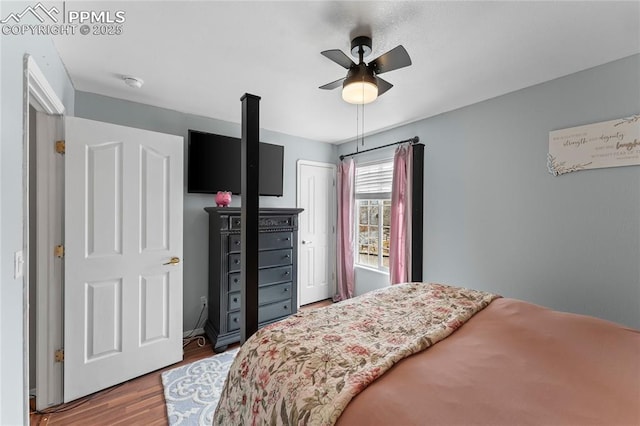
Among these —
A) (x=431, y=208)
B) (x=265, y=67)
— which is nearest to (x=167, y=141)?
(x=265, y=67)

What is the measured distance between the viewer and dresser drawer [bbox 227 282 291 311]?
2.72 metres

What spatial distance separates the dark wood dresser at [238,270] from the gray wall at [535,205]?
5.25 ft

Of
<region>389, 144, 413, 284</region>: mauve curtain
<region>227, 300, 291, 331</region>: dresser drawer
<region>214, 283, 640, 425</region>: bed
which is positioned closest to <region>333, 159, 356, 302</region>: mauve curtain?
<region>389, 144, 413, 284</region>: mauve curtain

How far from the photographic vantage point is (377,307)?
1.60 m

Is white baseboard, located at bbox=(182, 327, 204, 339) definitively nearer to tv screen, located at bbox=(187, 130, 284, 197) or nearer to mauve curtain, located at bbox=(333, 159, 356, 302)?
tv screen, located at bbox=(187, 130, 284, 197)

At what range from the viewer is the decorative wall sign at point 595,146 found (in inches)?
71.5

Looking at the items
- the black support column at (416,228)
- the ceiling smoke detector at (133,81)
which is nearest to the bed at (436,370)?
the black support column at (416,228)

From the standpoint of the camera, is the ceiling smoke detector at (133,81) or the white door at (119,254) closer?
the white door at (119,254)

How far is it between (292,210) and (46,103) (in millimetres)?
2123

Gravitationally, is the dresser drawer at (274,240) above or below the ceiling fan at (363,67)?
below

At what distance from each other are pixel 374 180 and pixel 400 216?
2.34 feet

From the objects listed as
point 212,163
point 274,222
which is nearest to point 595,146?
point 274,222

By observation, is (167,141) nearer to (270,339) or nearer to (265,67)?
(265,67)

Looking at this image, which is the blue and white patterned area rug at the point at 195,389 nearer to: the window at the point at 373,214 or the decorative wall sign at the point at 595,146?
the window at the point at 373,214
